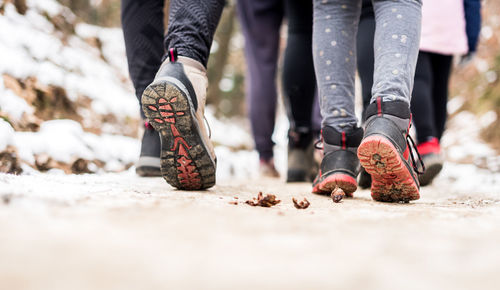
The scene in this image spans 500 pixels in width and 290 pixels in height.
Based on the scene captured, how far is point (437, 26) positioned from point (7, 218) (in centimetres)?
193

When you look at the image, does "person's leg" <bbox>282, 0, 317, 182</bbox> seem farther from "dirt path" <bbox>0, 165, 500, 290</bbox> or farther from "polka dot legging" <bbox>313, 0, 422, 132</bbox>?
"dirt path" <bbox>0, 165, 500, 290</bbox>

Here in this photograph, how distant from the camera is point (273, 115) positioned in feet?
7.75

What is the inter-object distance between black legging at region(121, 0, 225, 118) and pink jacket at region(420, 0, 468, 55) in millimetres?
1120

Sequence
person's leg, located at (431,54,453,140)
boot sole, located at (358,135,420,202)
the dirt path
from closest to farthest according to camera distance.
A: the dirt path < boot sole, located at (358,135,420,202) < person's leg, located at (431,54,453,140)

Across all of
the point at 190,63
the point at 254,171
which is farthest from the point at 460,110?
the point at 190,63

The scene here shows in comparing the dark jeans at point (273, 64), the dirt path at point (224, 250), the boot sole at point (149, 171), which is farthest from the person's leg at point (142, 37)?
the dirt path at point (224, 250)

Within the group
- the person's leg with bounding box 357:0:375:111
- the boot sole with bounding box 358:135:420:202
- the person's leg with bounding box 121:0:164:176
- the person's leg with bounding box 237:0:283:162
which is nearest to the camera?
the boot sole with bounding box 358:135:420:202

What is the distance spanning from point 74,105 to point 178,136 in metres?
1.37

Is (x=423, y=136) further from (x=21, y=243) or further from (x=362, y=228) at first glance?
(x=21, y=243)

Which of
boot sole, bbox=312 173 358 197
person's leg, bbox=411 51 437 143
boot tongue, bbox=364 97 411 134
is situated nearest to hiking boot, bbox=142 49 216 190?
boot sole, bbox=312 173 358 197

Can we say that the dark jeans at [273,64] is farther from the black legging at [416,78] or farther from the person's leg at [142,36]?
the person's leg at [142,36]

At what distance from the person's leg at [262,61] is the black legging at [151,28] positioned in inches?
35.2

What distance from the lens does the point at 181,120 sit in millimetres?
962

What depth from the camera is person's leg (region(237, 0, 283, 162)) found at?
2162mm
